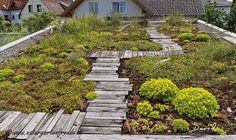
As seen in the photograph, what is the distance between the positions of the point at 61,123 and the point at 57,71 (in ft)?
7.51

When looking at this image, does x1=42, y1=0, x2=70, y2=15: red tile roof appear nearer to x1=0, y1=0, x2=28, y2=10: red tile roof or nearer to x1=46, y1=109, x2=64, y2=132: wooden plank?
x1=0, y1=0, x2=28, y2=10: red tile roof

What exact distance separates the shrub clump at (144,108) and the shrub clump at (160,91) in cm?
32

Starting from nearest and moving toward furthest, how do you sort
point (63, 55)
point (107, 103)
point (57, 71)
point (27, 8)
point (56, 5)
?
point (107, 103) → point (57, 71) → point (63, 55) → point (56, 5) → point (27, 8)

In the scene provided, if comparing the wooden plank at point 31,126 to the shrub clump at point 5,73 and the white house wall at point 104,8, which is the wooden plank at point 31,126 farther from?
the white house wall at point 104,8

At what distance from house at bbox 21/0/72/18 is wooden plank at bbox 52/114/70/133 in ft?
99.2

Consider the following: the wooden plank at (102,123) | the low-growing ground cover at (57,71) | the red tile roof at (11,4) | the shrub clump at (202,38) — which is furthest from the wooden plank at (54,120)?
the red tile roof at (11,4)

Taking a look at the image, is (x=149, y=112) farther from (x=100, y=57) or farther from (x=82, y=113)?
(x=100, y=57)

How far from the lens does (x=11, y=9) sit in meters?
40.8

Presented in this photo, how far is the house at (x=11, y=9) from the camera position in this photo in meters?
40.5

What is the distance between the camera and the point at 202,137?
11.0 ft

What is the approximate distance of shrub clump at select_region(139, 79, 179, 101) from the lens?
4.38m

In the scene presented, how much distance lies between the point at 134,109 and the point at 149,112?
22 centimetres

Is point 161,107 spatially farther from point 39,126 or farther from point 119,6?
point 119,6

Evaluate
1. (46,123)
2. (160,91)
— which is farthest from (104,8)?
(46,123)
